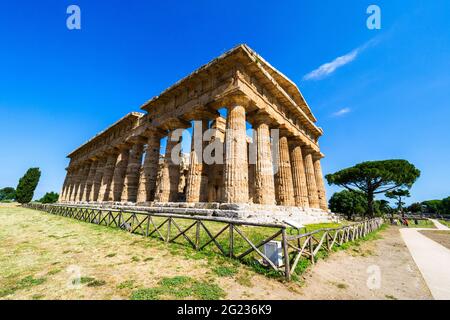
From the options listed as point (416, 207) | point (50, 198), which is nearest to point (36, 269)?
point (50, 198)

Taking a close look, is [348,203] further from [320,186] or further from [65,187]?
[65,187]

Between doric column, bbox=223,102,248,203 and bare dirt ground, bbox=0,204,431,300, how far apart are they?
17.3 ft

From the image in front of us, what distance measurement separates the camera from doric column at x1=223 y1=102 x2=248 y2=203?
37.5 ft

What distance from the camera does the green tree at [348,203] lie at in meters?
41.2

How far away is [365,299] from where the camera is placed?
3.88 m

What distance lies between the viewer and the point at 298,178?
19.2 metres

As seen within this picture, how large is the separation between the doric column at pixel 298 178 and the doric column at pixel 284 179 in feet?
6.18

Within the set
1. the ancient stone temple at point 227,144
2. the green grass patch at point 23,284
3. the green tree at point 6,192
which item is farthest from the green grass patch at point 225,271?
the green tree at point 6,192

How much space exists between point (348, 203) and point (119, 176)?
43.9m

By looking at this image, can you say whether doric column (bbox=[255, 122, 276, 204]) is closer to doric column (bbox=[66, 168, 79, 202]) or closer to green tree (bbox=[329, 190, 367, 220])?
doric column (bbox=[66, 168, 79, 202])

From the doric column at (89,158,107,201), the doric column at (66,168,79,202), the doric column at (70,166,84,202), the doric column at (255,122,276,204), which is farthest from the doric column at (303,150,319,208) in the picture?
the doric column at (66,168,79,202)

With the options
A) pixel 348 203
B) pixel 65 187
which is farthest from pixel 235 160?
pixel 65 187

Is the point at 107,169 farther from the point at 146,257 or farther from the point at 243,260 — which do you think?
the point at 243,260
